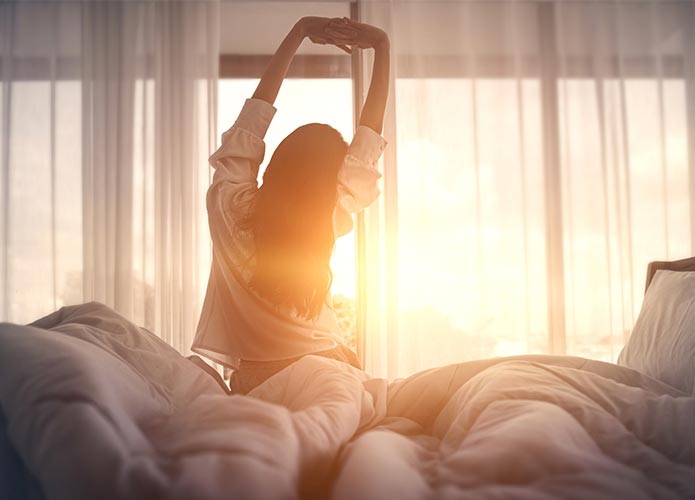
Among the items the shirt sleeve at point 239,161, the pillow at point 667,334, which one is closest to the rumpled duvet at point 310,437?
the pillow at point 667,334

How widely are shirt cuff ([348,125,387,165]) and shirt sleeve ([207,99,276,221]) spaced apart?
0.78 feet

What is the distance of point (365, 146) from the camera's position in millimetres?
1384

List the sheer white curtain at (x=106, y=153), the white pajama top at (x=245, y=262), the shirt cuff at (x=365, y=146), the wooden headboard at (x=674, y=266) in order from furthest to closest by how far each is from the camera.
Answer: the sheer white curtain at (x=106, y=153) < the wooden headboard at (x=674, y=266) < the shirt cuff at (x=365, y=146) < the white pajama top at (x=245, y=262)

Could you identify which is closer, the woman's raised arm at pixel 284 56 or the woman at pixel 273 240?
the woman at pixel 273 240

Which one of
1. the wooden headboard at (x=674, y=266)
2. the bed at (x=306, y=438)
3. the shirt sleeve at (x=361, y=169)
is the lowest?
the bed at (x=306, y=438)

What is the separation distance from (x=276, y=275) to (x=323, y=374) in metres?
0.53

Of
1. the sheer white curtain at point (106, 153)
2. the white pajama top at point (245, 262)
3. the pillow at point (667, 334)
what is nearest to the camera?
the pillow at point (667, 334)

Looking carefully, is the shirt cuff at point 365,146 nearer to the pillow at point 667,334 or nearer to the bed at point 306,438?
the bed at point 306,438

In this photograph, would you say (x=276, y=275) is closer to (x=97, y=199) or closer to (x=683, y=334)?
(x=683, y=334)

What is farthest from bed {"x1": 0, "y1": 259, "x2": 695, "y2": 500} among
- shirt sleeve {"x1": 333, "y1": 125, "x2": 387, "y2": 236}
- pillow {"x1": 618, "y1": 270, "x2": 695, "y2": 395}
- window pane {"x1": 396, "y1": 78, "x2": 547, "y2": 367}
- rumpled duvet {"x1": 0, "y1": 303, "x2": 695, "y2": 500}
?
window pane {"x1": 396, "y1": 78, "x2": 547, "y2": 367}

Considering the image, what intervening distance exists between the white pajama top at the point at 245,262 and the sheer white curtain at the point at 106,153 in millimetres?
1639

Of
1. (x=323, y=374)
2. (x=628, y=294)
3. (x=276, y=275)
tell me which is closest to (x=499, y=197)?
(x=628, y=294)

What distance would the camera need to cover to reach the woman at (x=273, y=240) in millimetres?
1284

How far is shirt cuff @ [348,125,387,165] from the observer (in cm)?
138
